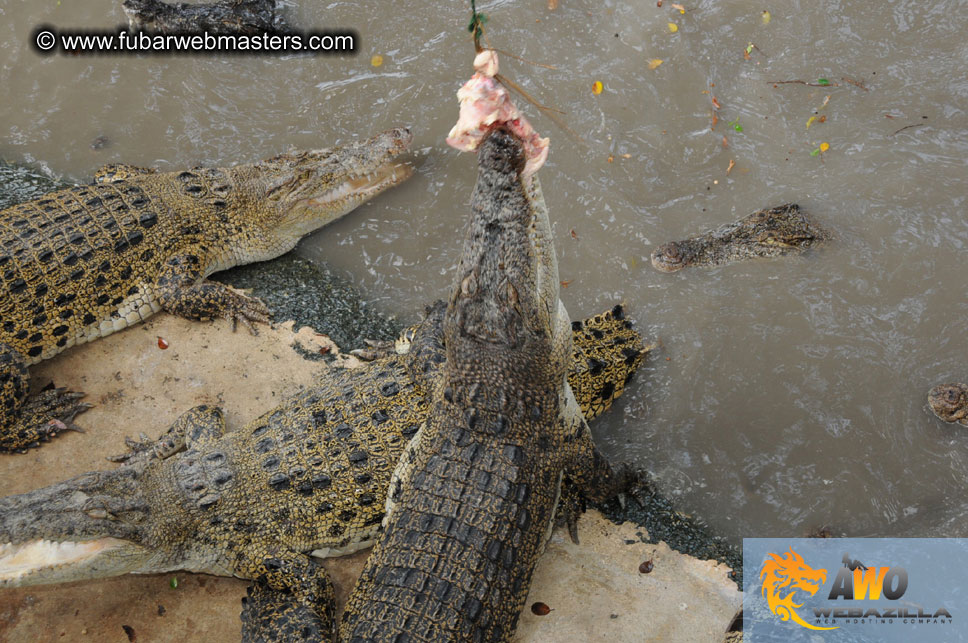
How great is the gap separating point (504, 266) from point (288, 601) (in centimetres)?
223

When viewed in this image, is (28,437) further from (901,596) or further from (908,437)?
(908,437)

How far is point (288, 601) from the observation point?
163 inches

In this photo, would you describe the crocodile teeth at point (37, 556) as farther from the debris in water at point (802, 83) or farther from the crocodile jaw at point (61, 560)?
the debris in water at point (802, 83)

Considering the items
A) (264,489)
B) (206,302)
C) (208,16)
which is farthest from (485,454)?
(208,16)

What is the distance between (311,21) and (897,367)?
18.6ft

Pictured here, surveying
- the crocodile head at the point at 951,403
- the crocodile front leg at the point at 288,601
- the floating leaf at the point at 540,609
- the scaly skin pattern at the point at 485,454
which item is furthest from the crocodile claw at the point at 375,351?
the crocodile head at the point at 951,403

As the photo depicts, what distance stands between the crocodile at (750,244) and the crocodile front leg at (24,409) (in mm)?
4067

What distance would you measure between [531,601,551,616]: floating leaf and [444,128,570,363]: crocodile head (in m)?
1.38

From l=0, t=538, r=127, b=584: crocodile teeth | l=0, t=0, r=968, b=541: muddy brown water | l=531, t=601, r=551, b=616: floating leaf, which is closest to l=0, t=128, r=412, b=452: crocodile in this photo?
l=0, t=0, r=968, b=541: muddy brown water

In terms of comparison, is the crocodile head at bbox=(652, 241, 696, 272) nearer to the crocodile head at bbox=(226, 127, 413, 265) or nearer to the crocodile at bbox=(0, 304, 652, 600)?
the crocodile at bbox=(0, 304, 652, 600)

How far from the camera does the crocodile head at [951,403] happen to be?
4559mm

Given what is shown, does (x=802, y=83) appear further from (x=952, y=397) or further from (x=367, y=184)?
(x=367, y=184)

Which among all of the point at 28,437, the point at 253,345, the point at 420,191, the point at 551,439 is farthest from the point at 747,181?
the point at 28,437

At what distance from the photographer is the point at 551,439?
3951 millimetres
